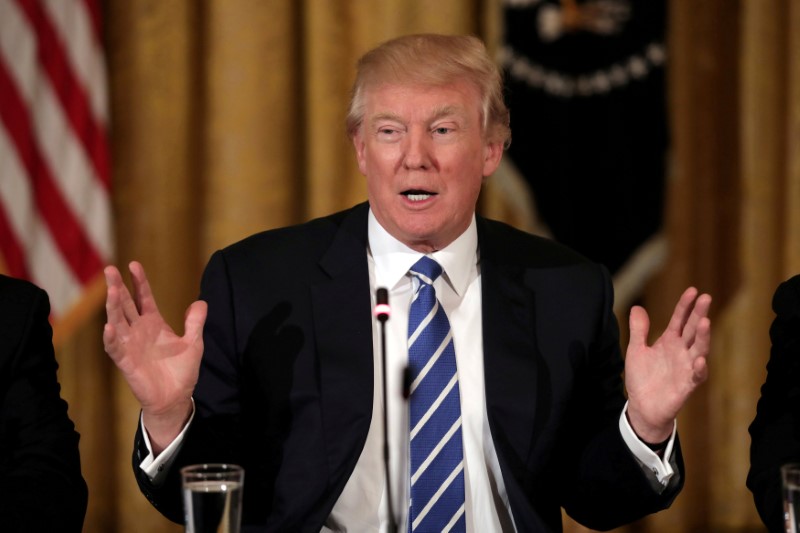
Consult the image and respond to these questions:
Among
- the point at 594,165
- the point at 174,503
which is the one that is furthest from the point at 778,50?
the point at 174,503

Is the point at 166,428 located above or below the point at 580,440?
above

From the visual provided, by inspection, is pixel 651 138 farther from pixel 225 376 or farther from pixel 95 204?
pixel 225 376

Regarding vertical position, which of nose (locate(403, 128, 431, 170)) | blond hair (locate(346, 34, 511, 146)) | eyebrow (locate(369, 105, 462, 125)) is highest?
blond hair (locate(346, 34, 511, 146))

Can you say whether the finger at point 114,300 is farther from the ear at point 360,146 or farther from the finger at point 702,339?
the finger at point 702,339

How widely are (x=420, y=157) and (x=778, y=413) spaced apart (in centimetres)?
88

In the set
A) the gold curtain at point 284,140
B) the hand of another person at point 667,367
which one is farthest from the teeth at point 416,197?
the gold curtain at point 284,140

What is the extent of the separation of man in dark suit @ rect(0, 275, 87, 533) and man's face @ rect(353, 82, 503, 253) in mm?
740

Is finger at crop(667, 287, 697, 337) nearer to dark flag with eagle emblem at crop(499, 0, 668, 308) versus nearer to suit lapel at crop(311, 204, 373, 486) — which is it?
suit lapel at crop(311, 204, 373, 486)

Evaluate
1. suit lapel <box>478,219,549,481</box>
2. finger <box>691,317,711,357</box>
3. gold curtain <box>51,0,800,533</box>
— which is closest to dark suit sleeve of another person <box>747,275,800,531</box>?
finger <box>691,317,711,357</box>

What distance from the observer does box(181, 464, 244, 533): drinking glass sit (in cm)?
167

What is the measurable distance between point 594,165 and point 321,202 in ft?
3.21

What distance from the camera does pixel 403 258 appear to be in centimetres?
253

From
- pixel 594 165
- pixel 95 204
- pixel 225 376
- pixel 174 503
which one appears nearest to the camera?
pixel 174 503

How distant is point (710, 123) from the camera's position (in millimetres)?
4246
